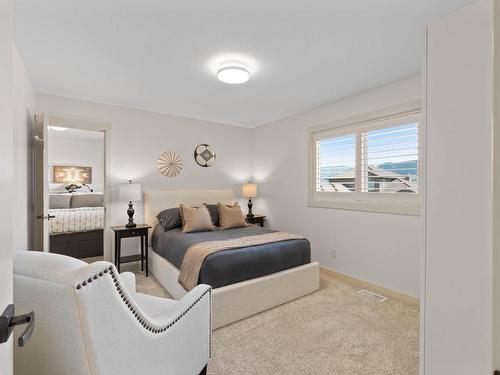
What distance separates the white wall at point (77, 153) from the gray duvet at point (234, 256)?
387 centimetres

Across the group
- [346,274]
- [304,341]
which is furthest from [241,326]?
[346,274]

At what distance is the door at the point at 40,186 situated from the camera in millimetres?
2582

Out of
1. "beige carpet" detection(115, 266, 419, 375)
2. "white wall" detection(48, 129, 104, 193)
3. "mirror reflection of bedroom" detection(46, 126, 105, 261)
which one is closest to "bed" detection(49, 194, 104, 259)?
"mirror reflection of bedroom" detection(46, 126, 105, 261)

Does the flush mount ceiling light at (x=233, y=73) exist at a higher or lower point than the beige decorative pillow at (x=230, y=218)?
higher

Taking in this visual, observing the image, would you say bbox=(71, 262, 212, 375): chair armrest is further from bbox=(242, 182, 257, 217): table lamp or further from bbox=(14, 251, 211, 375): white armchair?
bbox=(242, 182, 257, 217): table lamp

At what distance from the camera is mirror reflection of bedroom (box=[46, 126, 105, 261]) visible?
411 cm

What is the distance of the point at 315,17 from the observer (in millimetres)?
1793

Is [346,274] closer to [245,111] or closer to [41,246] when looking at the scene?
[245,111]

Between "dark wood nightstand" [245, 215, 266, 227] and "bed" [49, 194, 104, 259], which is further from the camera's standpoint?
"dark wood nightstand" [245, 215, 266, 227]

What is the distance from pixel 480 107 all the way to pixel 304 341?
1958 mm

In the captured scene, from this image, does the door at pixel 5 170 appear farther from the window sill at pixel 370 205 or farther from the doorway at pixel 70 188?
the window sill at pixel 370 205

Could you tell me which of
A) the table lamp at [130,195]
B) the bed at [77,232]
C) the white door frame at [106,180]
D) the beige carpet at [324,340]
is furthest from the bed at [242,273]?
the bed at [77,232]

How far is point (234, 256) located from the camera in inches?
96.2

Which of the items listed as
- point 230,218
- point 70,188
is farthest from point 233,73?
point 70,188
